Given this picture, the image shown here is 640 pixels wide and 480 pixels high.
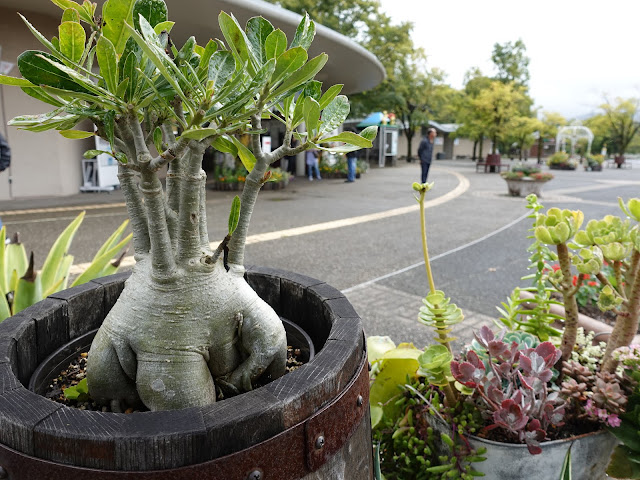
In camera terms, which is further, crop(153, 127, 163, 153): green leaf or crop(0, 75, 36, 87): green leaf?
crop(153, 127, 163, 153): green leaf

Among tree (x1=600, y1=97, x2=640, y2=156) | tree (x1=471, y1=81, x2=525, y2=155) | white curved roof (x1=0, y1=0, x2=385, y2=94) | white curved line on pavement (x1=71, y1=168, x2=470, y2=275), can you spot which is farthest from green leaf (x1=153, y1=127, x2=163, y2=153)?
tree (x1=600, y1=97, x2=640, y2=156)

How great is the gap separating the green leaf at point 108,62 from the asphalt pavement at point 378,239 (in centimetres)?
306

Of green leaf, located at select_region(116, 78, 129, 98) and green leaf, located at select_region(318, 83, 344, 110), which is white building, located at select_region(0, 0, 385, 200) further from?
green leaf, located at select_region(116, 78, 129, 98)

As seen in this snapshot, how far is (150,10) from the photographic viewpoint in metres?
0.95

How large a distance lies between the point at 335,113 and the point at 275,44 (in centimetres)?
30

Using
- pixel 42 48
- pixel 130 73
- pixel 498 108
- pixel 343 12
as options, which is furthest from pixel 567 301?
pixel 498 108

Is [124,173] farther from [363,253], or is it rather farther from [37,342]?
[363,253]

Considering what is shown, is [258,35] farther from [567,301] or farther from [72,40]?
[567,301]

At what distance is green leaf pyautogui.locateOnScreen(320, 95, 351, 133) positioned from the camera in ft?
3.67

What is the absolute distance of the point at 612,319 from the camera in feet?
9.96

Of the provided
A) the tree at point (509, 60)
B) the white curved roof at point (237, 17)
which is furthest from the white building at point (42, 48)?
the tree at point (509, 60)

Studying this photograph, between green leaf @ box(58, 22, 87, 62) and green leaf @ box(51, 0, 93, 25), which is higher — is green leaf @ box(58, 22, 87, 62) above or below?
below

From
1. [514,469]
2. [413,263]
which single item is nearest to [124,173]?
[514,469]

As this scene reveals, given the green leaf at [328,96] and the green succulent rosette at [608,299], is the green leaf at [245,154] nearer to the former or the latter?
the green leaf at [328,96]
